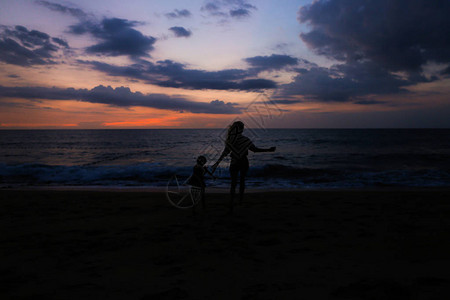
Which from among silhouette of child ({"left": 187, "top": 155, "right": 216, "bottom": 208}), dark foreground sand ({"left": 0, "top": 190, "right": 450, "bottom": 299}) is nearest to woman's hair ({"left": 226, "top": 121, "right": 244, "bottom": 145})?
silhouette of child ({"left": 187, "top": 155, "right": 216, "bottom": 208})

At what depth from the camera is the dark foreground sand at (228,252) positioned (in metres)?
2.77

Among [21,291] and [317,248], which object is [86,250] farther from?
[317,248]

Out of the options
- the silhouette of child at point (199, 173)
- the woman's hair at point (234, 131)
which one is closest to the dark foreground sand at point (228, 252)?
the silhouette of child at point (199, 173)

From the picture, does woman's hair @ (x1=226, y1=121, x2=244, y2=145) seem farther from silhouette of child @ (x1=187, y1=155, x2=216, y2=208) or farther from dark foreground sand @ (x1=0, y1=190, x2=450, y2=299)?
dark foreground sand @ (x1=0, y1=190, x2=450, y2=299)

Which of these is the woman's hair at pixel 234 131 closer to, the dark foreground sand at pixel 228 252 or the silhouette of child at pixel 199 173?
the silhouette of child at pixel 199 173

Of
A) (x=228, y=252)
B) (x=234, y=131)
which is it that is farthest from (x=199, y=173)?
(x=228, y=252)

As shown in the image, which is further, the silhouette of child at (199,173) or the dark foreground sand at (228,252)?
the silhouette of child at (199,173)

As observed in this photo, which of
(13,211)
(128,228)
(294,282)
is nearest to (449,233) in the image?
(294,282)

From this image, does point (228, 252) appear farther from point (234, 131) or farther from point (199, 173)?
point (234, 131)

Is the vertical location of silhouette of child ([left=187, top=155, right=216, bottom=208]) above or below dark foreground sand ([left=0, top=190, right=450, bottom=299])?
above

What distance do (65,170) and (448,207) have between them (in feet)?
60.1

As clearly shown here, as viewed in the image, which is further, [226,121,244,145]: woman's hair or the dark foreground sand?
[226,121,244,145]: woman's hair

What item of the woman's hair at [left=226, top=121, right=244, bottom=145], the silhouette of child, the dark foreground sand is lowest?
the dark foreground sand

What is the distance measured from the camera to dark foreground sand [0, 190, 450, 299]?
2.77 m
